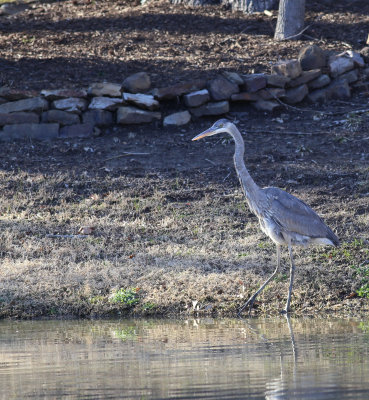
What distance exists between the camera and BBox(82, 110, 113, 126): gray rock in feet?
50.3

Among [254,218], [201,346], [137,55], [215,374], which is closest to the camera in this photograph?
[215,374]

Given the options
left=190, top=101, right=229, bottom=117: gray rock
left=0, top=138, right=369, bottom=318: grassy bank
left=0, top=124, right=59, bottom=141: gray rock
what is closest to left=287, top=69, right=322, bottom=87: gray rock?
left=190, top=101, right=229, bottom=117: gray rock

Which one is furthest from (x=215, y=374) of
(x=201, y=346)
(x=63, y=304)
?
(x=63, y=304)

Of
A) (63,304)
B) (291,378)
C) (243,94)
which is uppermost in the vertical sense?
(243,94)

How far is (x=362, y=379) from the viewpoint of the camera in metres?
6.01

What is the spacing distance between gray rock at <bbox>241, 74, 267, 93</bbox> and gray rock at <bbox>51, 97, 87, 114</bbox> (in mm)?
3261

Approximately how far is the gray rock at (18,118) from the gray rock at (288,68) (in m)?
4.93

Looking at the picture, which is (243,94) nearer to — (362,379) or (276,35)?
(276,35)

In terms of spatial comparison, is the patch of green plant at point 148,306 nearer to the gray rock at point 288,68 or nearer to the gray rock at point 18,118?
the gray rock at point 18,118

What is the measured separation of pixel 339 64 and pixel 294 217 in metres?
7.28

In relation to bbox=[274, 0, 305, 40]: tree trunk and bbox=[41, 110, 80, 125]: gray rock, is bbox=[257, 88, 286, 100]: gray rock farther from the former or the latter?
bbox=[41, 110, 80, 125]: gray rock

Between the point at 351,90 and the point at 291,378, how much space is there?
1117 centimetres

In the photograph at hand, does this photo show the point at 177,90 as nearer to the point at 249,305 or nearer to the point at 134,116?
the point at 134,116

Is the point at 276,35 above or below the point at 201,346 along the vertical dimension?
above
